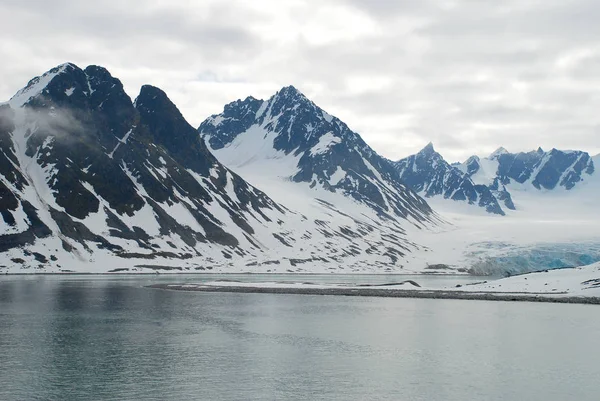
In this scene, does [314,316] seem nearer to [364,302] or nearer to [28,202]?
[364,302]

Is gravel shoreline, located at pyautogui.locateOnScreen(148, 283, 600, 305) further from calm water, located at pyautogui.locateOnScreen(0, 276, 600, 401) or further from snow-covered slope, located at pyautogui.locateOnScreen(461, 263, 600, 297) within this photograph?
calm water, located at pyautogui.locateOnScreen(0, 276, 600, 401)

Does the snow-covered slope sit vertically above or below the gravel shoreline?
above

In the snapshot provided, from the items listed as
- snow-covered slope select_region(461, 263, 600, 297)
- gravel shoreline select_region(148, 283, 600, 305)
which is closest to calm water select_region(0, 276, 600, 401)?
gravel shoreline select_region(148, 283, 600, 305)

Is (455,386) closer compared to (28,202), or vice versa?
(455,386)

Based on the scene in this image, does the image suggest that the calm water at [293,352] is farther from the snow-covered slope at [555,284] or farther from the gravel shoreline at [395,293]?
the snow-covered slope at [555,284]

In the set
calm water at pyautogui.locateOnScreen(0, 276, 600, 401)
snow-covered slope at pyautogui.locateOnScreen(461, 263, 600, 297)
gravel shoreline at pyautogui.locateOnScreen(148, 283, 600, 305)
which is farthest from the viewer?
snow-covered slope at pyautogui.locateOnScreen(461, 263, 600, 297)

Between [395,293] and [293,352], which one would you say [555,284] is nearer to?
[395,293]

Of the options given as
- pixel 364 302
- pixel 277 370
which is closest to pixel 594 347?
pixel 277 370

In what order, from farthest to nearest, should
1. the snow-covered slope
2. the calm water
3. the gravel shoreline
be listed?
the snow-covered slope < the gravel shoreline < the calm water

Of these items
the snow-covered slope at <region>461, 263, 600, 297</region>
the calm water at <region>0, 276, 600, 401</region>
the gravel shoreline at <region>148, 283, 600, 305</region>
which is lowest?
the calm water at <region>0, 276, 600, 401</region>

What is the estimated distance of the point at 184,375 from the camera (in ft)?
138

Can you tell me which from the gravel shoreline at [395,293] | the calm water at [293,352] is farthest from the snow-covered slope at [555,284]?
the calm water at [293,352]

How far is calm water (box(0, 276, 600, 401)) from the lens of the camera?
38594 millimetres

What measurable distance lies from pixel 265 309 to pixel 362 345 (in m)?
32.7
